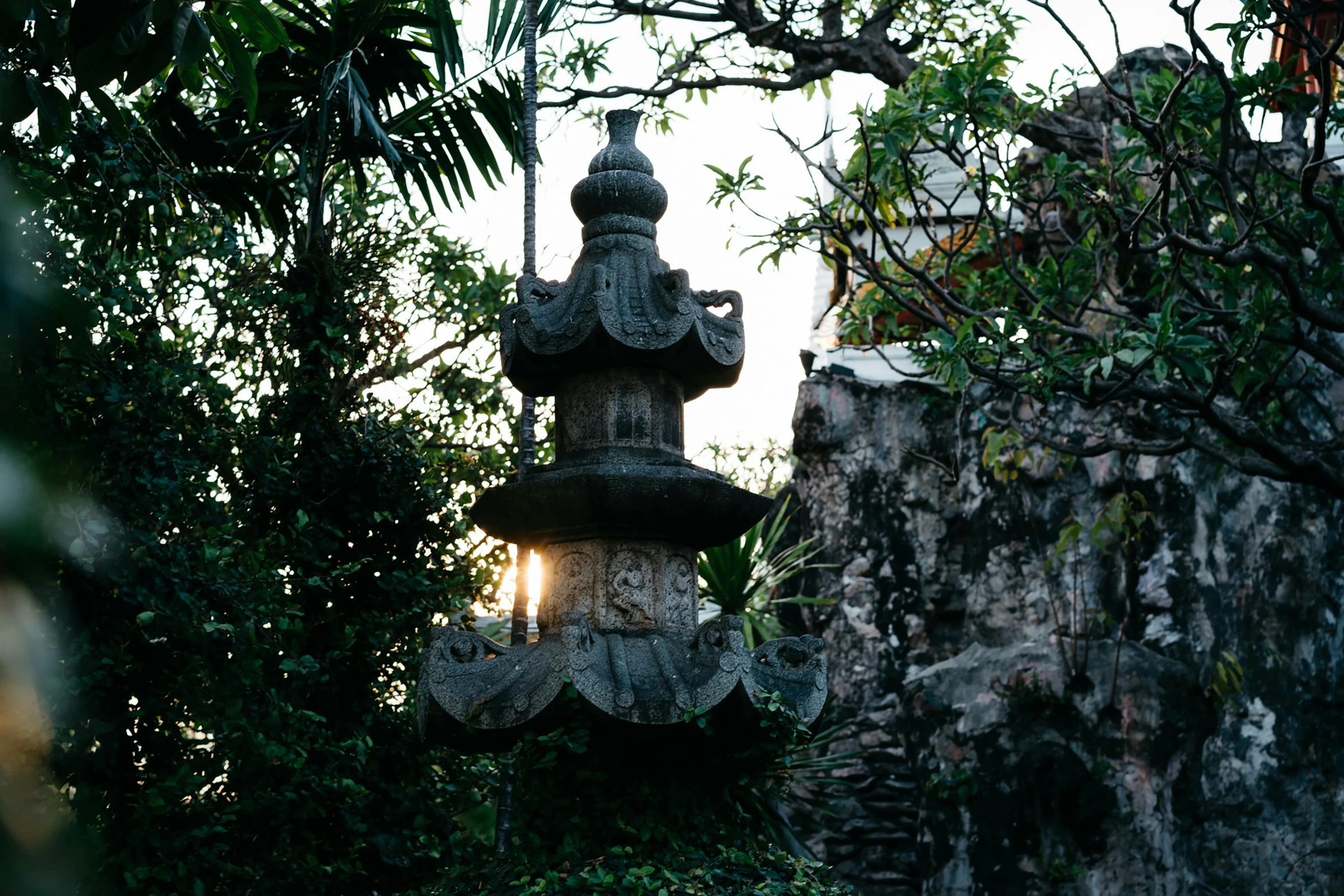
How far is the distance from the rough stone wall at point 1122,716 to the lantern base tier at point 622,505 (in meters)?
3.92

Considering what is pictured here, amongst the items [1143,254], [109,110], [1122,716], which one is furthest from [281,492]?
[1122,716]

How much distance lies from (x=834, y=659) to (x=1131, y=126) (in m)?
7.24

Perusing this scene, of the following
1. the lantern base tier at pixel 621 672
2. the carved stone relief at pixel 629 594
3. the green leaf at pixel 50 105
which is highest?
the green leaf at pixel 50 105

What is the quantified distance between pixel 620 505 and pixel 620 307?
774 mm

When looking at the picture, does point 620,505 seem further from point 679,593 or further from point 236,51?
point 236,51

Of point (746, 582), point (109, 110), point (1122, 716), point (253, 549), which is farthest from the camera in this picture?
point (746, 582)

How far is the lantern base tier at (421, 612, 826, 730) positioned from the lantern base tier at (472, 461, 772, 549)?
1.25ft

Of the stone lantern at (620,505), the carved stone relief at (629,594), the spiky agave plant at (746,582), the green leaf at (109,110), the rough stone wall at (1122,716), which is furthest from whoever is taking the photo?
the spiky agave plant at (746,582)

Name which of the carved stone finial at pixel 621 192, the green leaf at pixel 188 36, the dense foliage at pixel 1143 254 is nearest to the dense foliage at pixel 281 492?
the green leaf at pixel 188 36

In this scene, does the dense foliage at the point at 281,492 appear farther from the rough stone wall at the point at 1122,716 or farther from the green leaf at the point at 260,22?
the rough stone wall at the point at 1122,716

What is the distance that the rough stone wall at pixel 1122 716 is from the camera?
9.14 m

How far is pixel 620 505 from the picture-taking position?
167 inches

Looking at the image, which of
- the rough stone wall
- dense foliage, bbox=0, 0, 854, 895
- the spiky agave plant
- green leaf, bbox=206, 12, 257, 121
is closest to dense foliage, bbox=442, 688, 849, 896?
dense foliage, bbox=0, 0, 854, 895

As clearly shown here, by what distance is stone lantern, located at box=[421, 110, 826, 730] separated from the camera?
3961mm
